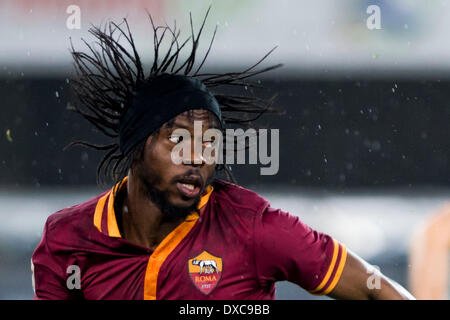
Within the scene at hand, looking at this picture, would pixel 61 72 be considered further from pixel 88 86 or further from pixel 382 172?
pixel 88 86

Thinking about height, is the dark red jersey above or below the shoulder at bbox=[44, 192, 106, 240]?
below

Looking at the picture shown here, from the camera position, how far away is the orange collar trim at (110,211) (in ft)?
12.5

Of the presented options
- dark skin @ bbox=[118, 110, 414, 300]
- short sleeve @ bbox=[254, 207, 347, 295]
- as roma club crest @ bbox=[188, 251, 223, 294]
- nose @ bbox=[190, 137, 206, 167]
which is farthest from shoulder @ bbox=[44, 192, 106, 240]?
short sleeve @ bbox=[254, 207, 347, 295]

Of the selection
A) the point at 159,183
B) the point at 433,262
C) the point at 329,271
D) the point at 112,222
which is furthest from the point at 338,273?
the point at 433,262

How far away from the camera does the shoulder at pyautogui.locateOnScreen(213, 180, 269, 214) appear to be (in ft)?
12.4

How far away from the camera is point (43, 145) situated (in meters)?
9.53

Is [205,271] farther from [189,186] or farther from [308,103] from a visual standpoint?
[308,103]

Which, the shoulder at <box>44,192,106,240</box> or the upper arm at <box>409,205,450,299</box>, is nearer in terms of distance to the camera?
the shoulder at <box>44,192,106,240</box>

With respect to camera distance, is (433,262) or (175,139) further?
(433,262)

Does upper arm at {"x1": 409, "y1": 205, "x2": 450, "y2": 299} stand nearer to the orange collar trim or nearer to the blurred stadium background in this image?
the orange collar trim

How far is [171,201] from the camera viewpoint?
143 inches

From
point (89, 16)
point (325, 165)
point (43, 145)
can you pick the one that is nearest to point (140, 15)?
point (89, 16)

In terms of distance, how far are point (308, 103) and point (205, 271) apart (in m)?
6.32

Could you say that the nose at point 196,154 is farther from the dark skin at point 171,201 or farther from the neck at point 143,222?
the neck at point 143,222
